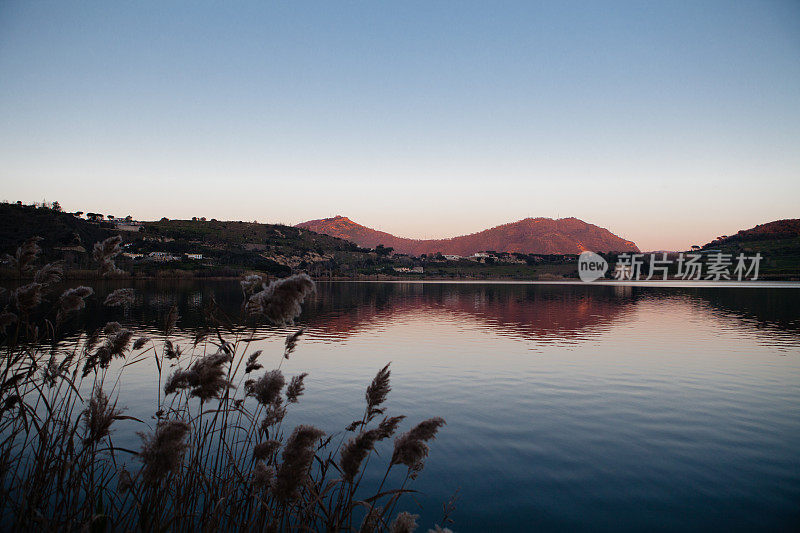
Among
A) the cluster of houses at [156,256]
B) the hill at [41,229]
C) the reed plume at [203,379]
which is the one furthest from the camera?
the cluster of houses at [156,256]

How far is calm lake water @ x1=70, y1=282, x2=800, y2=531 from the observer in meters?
9.61

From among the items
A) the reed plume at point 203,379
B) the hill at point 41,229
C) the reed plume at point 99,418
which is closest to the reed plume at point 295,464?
the reed plume at point 203,379

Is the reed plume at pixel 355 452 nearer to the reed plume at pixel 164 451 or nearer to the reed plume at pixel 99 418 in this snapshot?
the reed plume at pixel 164 451

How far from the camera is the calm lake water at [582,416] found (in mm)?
9609

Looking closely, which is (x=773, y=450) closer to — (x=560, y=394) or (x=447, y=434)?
(x=560, y=394)

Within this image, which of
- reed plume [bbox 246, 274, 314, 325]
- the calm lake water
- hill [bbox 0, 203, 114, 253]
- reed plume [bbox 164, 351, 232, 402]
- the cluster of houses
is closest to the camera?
reed plume [bbox 246, 274, 314, 325]

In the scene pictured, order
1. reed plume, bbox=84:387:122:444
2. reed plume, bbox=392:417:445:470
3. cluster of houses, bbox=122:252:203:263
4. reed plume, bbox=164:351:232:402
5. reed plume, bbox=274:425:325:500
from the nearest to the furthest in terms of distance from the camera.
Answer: reed plume, bbox=274:425:325:500 → reed plume, bbox=392:417:445:470 → reed plume, bbox=84:387:122:444 → reed plume, bbox=164:351:232:402 → cluster of houses, bbox=122:252:203:263

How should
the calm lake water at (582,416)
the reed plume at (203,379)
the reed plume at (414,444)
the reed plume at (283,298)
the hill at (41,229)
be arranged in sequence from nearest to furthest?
the reed plume at (414,444) → the reed plume at (283,298) → the reed plume at (203,379) → the calm lake water at (582,416) → the hill at (41,229)

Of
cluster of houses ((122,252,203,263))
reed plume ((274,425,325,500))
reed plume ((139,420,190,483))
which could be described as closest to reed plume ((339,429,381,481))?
reed plume ((274,425,325,500))

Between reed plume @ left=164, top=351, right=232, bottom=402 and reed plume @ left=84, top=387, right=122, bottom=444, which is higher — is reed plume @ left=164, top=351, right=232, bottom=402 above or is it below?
above

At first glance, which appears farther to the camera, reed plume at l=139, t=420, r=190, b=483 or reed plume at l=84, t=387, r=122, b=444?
reed plume at l=84, t=387, r=122, b=444

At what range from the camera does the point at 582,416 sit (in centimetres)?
1570

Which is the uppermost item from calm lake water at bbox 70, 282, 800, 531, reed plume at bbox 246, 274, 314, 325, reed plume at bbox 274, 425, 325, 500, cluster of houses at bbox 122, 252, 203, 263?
reed plume at bbox 246, 274, 314, 325

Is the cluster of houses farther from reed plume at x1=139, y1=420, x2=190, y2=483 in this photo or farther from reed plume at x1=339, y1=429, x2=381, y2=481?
reed plume at x1=339, y1=429, x2=381, y2=481
